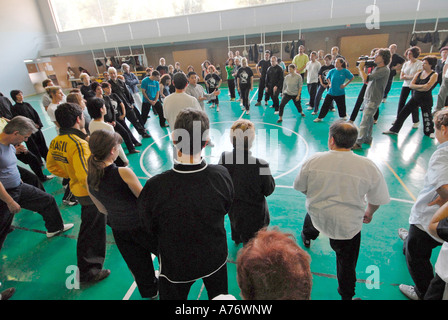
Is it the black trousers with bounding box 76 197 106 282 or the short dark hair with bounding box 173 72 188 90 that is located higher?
the short dark hair with bounding box 173 72 188 90

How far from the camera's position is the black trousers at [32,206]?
309 cm

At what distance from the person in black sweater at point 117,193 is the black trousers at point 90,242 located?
29.1 inches

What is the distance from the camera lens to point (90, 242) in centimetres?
302

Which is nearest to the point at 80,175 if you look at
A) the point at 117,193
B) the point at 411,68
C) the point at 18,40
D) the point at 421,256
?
the point at 117,193

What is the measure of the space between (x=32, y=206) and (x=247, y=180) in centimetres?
333

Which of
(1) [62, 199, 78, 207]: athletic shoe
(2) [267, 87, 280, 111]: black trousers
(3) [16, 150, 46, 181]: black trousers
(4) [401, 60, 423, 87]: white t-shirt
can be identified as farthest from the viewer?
(2) [267, 87, 280, 111]: black trousers

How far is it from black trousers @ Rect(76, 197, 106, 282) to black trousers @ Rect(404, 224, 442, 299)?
142 inches

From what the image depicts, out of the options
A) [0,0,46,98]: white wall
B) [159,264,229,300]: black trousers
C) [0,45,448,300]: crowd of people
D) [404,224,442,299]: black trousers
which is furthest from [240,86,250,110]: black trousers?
[0,0,46,98]: white wall

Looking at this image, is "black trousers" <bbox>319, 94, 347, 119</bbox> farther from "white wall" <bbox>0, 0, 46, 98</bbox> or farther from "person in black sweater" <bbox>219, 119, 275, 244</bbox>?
"white wall" <bbox>0, 0, 46, 98</bbox>

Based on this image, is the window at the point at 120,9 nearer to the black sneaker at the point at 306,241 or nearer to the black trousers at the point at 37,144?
the black trousers at the point at 37,144

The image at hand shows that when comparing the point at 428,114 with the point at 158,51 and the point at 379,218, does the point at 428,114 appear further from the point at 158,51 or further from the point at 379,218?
the point at 158,51

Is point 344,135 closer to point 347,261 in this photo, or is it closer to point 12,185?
point 347,261

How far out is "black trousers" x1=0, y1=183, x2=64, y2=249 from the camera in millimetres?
3086
